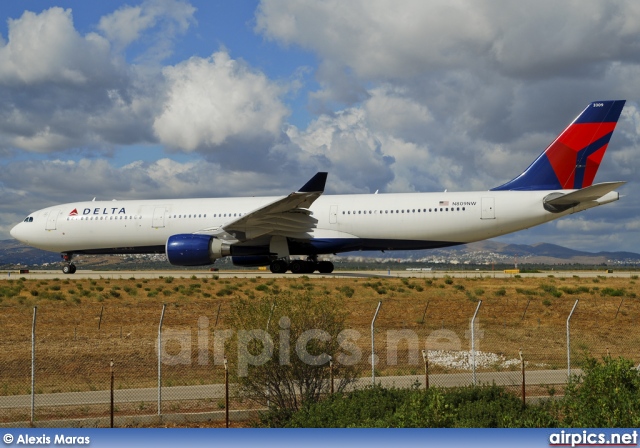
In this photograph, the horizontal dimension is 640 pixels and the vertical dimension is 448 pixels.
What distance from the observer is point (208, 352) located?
55.3 ft

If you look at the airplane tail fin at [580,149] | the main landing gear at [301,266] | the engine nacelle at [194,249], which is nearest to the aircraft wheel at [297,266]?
the main landing gear at [301,266]

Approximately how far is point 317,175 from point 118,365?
1375cm

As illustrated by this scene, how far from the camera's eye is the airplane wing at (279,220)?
3044cm

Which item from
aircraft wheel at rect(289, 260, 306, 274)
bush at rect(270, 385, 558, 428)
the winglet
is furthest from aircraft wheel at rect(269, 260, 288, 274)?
bush at rect(270, 385, 558, 428)

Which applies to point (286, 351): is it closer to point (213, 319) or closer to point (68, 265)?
point (213, 319)

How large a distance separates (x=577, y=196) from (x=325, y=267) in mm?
12280

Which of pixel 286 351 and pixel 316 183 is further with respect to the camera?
pixel 316 183

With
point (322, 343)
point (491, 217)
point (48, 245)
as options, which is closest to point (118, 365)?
point (322, 343)

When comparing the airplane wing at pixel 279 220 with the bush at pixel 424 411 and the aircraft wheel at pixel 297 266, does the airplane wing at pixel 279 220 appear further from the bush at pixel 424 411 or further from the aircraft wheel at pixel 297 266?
the bush at pixel 424 411

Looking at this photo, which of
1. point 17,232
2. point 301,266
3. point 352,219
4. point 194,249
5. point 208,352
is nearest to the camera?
point 208,352

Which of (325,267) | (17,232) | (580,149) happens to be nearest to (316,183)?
(325,267)

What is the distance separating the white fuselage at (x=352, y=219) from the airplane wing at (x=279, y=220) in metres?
0.70

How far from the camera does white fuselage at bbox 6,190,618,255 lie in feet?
105

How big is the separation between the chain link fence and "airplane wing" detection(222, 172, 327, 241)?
765cm
